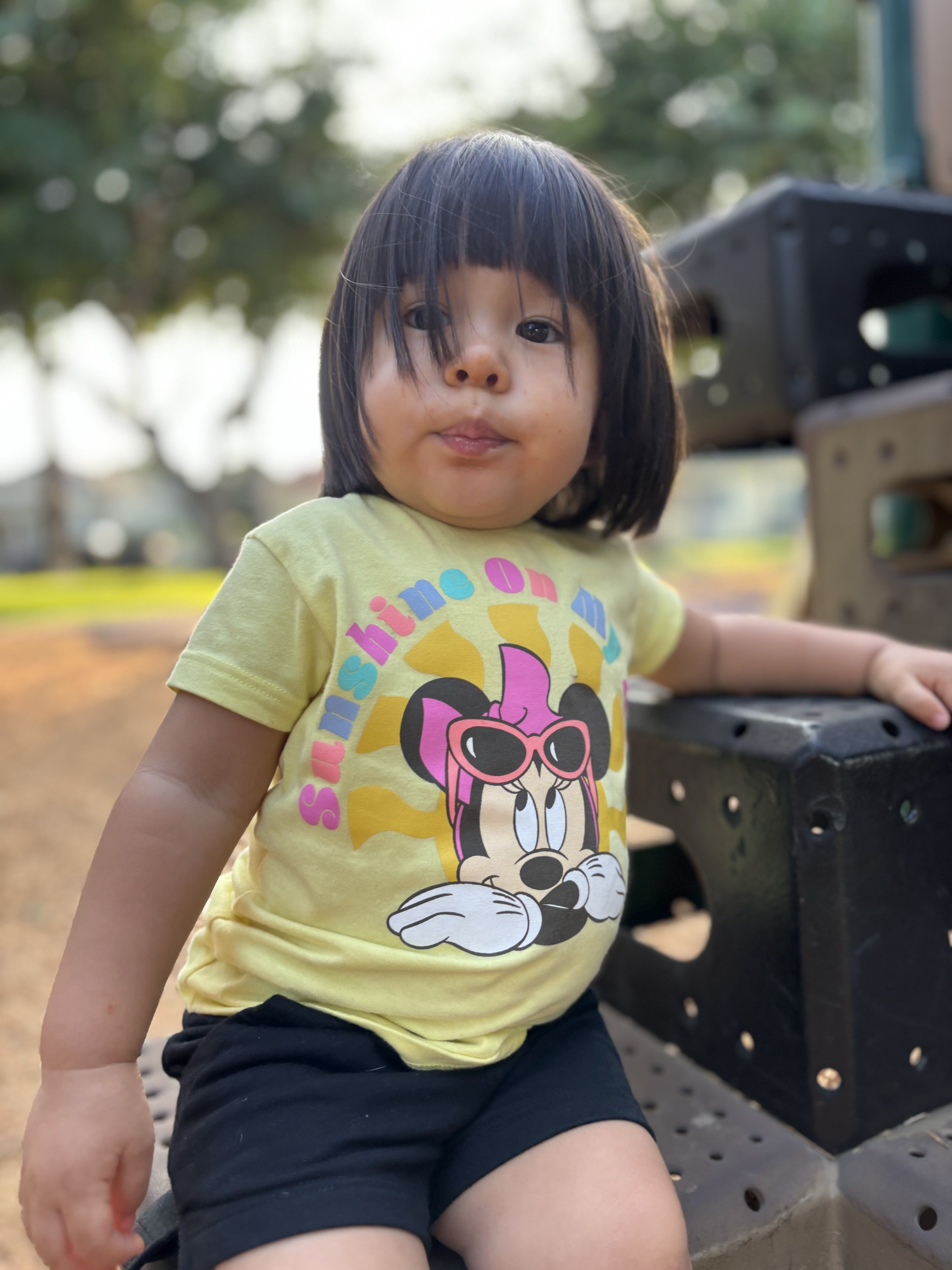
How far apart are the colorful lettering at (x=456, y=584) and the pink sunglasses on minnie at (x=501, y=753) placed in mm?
101

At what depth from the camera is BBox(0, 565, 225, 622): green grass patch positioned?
7742 mm

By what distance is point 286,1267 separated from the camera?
0.62 metres

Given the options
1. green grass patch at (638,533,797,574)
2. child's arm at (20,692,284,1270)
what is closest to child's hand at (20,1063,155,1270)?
child's arm at (20,692,284,1270)

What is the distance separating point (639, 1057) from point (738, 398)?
1054 millimetres

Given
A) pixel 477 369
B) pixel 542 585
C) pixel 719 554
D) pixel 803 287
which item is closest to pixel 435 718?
pixel 542 585

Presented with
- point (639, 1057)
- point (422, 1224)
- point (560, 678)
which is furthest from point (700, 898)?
point (422, 1224)

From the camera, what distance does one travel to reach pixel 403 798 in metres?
0.77

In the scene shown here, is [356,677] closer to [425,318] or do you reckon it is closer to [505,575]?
[505,575]

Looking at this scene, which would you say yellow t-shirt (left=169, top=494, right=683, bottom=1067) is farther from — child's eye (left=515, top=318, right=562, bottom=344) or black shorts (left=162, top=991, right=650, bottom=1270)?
child's eye (left=515, top=318, right=562, bottom=344)

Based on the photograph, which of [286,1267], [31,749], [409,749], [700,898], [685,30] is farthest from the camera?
[685,30]

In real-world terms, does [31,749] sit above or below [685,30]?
below

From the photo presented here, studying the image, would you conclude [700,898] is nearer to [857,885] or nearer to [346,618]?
[857,885]

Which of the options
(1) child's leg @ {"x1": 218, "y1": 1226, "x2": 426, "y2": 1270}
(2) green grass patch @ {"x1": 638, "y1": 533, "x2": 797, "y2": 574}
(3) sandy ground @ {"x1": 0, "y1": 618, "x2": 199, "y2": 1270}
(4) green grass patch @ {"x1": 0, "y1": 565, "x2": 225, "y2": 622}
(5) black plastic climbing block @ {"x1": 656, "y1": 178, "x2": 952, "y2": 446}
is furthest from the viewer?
(2) green grass patch @ {"x1": 638, "y1": 533, "x2": 797, "y2": 574}

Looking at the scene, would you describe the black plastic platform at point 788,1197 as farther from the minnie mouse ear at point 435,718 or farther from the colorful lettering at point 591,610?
the colorful lettering at point 591,610
